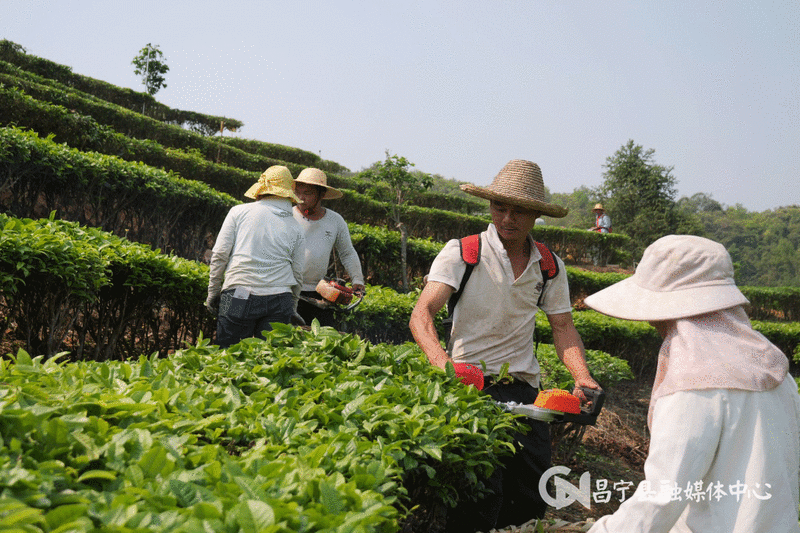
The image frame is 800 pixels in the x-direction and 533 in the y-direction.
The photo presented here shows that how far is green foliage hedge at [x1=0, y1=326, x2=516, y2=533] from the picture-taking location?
1.12 metres

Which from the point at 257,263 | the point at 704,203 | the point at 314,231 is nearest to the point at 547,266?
the point at 257,263

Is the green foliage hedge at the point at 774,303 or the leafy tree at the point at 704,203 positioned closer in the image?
the green foliage hedge at the point at 774,303

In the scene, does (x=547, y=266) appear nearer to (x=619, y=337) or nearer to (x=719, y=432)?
(x=719, y=432)

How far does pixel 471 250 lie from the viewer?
3014 millimetres

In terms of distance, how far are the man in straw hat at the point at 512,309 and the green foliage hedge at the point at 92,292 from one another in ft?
8.26

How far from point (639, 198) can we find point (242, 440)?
3823 centimetres

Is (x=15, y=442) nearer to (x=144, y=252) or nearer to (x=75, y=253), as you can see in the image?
(x=75, y=253)

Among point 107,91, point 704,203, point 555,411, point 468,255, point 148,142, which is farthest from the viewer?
point 704,203

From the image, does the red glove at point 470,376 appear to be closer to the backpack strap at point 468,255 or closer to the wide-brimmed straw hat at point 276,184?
the backpack strap at point 468,255

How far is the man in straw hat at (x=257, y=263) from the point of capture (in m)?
4.36

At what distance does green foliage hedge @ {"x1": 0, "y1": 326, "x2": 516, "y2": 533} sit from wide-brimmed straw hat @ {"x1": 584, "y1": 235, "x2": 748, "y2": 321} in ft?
2.18

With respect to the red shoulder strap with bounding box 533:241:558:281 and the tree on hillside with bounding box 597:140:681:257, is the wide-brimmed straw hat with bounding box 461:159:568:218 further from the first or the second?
the tree on hillside with bounding box 597:140:681:257

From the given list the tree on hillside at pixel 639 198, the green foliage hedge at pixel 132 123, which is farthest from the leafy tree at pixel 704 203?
the green foliage hedge at pixel 132 123

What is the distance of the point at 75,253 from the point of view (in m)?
3.95
